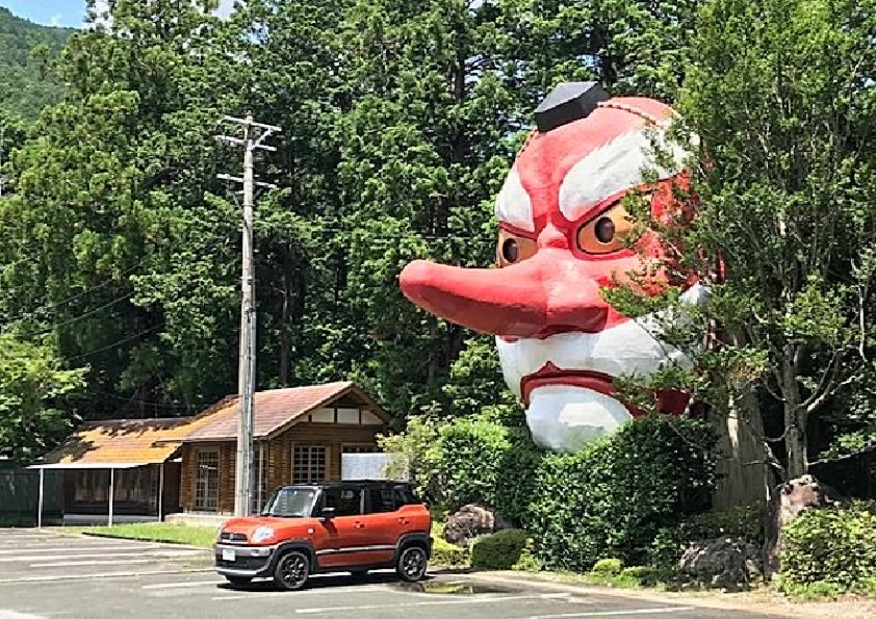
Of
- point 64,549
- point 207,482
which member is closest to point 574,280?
point 64,549

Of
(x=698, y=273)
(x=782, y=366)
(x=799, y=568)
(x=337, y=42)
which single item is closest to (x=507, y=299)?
(x=698, y=273)

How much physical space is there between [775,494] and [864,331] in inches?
116

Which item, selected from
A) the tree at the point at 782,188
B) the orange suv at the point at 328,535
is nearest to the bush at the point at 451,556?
the orange suv at the point at 328,535

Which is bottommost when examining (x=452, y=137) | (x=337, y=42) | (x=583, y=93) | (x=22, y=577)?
(x=22, y=577)

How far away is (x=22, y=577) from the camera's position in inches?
772

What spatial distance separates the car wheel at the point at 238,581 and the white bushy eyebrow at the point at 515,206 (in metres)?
8.45

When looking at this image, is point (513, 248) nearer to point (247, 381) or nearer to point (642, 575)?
point (247, 381)

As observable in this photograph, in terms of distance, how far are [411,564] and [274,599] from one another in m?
3.43

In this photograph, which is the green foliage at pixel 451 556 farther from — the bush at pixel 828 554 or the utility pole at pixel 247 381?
the bush at pixel 828 554

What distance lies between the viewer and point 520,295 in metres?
19.9

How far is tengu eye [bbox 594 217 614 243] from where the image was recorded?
2038cm

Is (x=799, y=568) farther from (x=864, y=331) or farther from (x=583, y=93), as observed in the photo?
(x=583, y=93)

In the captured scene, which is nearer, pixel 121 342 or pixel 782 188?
pixel 782 188

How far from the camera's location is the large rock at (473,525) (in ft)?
74.2
